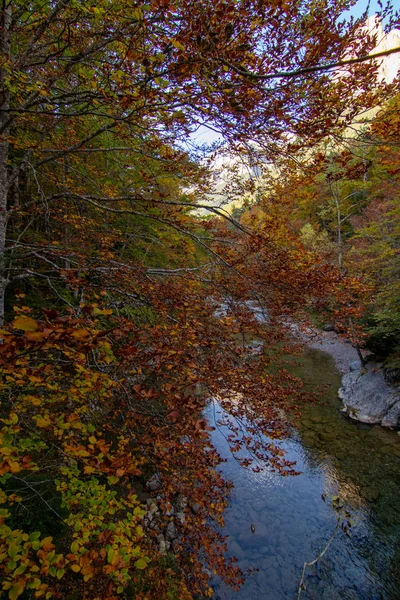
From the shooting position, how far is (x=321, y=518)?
7.27 metres

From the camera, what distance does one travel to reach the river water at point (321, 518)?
19.2ft

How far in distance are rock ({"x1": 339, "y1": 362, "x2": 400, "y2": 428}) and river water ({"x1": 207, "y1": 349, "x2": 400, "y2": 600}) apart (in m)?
0.56

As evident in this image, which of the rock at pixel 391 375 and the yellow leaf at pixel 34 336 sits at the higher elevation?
the yellow leaf at pixel 34 336

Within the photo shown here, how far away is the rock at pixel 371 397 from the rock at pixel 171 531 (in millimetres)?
7701

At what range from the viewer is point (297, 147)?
11.5ft

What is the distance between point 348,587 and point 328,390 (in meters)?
8.14

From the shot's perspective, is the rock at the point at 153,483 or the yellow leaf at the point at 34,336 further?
the rock at the point at 153,483

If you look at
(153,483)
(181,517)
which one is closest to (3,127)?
(153,483)

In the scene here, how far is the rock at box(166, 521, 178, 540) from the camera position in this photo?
21.0 ft

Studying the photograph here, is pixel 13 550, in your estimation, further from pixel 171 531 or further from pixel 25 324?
pixel 171 531

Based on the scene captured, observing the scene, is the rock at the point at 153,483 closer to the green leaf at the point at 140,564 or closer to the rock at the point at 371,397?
the green leaf at the point at 140,564

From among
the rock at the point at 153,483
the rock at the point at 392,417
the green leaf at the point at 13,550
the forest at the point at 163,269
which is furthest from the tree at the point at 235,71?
the rock at the point at 392,417

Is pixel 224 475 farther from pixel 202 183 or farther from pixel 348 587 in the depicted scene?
pixel 202 183

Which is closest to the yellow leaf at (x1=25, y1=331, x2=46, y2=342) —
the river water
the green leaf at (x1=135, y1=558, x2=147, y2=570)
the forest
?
the forest
